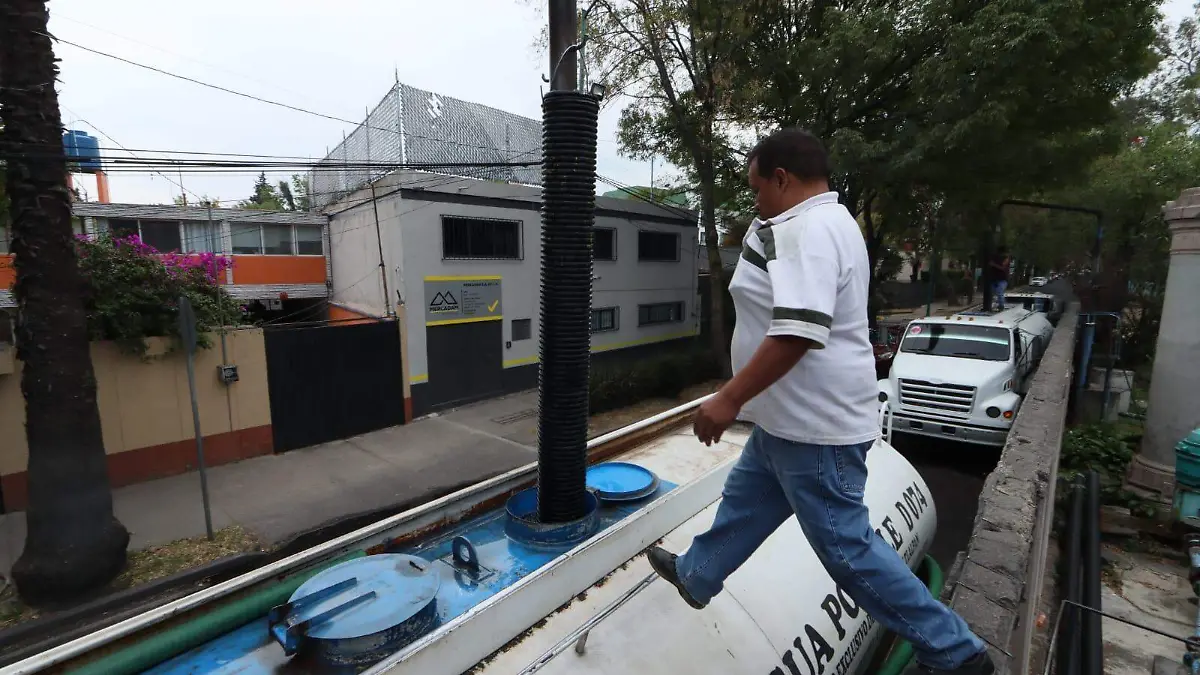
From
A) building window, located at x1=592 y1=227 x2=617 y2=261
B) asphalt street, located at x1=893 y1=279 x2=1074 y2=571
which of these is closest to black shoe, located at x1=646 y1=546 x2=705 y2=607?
asphalt street, located at x1=893 y1=279 x2=1074 y2=571

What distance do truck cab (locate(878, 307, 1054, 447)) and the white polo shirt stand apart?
6.57 m

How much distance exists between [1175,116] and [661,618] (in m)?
28.2

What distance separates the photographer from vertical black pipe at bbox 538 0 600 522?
8.18 ft

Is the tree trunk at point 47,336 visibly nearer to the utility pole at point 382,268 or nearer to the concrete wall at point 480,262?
the concrete wall at point 480,262

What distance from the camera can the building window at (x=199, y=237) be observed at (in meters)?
15.0

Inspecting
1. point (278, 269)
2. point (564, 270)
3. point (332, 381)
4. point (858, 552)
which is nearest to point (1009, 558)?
point (858, 552)

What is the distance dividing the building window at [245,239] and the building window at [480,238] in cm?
698

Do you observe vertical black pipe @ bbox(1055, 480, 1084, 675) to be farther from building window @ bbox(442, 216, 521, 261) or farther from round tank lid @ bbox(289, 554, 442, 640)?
building window @ bbox(442, 216, 521, 261)

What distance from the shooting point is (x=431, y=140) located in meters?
14.4

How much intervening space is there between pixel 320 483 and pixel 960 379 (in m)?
9.94

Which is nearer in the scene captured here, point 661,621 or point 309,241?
point 661,621

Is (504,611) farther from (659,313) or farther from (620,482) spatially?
(659,313)

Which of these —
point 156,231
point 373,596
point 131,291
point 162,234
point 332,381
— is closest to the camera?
point 373,596

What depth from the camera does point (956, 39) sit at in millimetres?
9734
